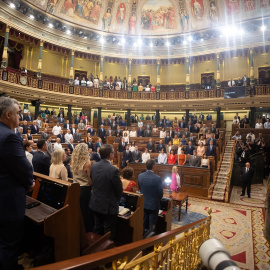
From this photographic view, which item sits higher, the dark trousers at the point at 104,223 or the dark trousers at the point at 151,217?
the dark trousers at the point at 104,223

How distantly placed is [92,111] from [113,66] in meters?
4.90

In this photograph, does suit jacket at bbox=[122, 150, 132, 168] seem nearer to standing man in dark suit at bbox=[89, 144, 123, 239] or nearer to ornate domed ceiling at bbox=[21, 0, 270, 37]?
standing man in dark suit at bbox=[89, 144, 123, 239]

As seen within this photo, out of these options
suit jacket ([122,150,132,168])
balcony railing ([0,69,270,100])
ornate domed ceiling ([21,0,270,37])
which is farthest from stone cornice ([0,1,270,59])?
suit jacket ([122,150,132,168])

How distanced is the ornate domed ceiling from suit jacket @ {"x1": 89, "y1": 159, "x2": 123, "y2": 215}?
15.4 m

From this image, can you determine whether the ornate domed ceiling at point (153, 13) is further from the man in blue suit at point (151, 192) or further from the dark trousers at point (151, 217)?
the dark trousers at point (151, 217)

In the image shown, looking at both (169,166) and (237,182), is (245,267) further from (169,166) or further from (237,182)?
(237,182)

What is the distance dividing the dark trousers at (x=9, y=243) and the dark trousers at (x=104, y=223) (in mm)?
1150

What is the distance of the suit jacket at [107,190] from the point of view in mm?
2365

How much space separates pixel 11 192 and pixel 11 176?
0.35 feet

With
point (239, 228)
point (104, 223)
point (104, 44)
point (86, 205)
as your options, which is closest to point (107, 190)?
point (104, 223)

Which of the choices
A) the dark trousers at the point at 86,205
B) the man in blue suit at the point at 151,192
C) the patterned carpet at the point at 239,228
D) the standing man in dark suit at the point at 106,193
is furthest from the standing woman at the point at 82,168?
the patterned carpet at the point at 239,228

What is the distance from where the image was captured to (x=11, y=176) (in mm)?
1390

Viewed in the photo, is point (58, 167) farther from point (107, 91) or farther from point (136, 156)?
point (107, 91)

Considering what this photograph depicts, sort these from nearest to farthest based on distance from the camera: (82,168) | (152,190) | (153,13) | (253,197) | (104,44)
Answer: (82,168) < (152,190) < (253,197) < (104,44) < (153,13)
